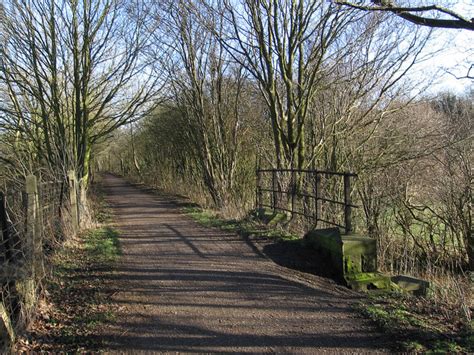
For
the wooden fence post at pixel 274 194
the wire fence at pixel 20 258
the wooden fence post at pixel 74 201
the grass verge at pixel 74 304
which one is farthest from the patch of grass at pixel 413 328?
the wooden fence post at pixel 74 201

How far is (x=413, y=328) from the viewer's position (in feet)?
13.9

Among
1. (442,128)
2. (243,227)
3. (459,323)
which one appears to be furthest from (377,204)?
(459,323)

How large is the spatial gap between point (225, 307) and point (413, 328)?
Result: 208 cm

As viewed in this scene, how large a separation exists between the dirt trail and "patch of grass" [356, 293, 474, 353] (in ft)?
0.63

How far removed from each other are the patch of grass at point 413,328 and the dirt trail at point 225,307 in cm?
19

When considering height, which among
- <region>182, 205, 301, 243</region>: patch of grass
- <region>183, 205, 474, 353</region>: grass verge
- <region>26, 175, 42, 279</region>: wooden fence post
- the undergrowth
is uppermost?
<region>26, 175, 42, 279</region>: wooden fence post

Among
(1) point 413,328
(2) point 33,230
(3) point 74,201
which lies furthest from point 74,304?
(3) point 74,201

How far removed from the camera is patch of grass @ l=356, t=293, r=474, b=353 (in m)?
3.86

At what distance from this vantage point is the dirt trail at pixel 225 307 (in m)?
4.07

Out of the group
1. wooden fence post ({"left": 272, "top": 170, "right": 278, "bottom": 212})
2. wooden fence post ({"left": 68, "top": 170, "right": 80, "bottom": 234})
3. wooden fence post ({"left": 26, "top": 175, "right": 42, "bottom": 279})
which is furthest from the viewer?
wooden fence post ({"left": 272, "top": 170, "right": 278, "bottom": 212})

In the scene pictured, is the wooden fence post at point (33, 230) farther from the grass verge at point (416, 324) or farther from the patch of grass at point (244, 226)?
the patch of grass at point (244, 226)

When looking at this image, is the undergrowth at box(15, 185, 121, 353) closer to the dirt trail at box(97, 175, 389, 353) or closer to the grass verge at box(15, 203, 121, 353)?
the grass verge at box(15, 203, 121, 353)

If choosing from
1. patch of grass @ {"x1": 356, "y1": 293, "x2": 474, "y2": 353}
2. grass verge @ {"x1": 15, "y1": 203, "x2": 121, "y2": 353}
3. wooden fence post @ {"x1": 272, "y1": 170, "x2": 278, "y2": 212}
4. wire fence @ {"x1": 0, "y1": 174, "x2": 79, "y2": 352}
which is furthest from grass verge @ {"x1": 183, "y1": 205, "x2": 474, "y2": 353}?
wooden fence post @ {"x1": 272, "y1": 170, "x2": 278, "y2": 212}

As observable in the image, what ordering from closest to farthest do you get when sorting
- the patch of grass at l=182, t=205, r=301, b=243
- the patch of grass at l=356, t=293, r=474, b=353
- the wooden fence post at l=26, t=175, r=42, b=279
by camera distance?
1. the patch of grass at l=356, t=293, r=474, b=353
2. the wooden fence post at l=26, t=175, r=42, b=279
3. the patch of grass at l=182, t=205, r=301, b=243
